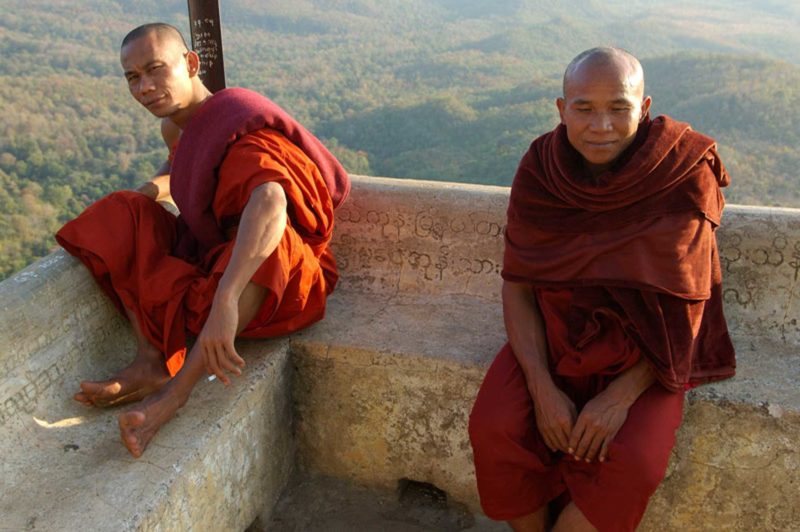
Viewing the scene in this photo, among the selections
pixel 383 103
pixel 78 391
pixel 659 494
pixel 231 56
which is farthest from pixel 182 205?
pixel 231 56

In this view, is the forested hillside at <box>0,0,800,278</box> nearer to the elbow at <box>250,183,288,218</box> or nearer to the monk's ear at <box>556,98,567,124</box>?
the elbow at <box>250,183,288,218</box>

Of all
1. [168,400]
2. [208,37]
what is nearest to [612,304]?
[168,400]

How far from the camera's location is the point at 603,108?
1.89 meters

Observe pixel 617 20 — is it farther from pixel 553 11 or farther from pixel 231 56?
pixel 231 56

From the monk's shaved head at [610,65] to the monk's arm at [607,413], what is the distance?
0.75m

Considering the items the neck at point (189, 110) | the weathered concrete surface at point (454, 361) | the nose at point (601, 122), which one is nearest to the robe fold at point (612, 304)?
the nose at point (601, 122)

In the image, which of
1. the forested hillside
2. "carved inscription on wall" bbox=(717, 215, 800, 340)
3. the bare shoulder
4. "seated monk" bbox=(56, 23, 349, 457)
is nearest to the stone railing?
"carved inscription on wall" bbox=(717, 215, 800, 340)

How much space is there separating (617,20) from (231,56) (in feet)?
138

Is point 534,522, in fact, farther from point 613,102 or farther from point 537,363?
point 613,102

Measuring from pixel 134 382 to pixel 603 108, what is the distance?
1611 mm

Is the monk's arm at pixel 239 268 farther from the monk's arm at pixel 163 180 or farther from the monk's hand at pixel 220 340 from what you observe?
the monk's arm at pixel 163 180

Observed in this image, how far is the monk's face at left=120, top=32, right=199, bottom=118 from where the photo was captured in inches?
93.0

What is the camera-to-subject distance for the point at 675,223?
75.8 inches

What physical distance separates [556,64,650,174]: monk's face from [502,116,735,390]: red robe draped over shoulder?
0.06 metres
